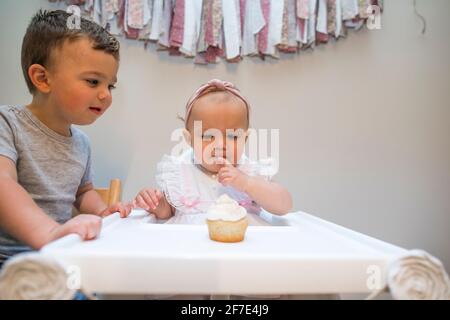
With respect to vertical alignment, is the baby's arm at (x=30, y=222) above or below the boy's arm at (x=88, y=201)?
above

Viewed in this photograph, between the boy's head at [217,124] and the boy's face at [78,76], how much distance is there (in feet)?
0.79

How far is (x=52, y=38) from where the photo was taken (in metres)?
0.78

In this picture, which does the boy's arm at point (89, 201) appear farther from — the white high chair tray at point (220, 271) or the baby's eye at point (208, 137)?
the white high chair tray at point (220, 271)

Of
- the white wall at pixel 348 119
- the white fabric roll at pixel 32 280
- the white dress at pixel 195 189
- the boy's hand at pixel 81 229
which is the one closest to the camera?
the white fabric roll at pixel 32 280

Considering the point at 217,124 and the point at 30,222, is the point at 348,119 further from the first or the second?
→ the point at 30,222

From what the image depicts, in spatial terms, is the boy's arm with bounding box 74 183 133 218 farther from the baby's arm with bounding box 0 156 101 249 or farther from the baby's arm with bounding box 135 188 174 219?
the baby's arm with bounding box 0 156 101 249

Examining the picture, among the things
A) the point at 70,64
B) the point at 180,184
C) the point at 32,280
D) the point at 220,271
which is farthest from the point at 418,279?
the point at 70,64

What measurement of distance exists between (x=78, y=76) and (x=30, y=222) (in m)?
0.37

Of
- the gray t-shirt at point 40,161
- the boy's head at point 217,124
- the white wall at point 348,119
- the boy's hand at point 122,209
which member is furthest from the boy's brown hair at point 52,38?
the white wall at point 348,119

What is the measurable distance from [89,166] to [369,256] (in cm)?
84

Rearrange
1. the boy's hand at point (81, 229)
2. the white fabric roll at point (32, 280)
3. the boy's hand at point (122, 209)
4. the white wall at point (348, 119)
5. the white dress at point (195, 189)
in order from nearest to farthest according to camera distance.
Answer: the white fabric roll at point (32, 280) < the boy's hand at point (81, 229) < the boy's hand at point (122, 209) < the white dress at point (195, 189) < the white wall at point (348, 119)

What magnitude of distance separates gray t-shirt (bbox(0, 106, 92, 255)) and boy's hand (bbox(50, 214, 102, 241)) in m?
0.28

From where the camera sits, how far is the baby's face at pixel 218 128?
0.87 metres
